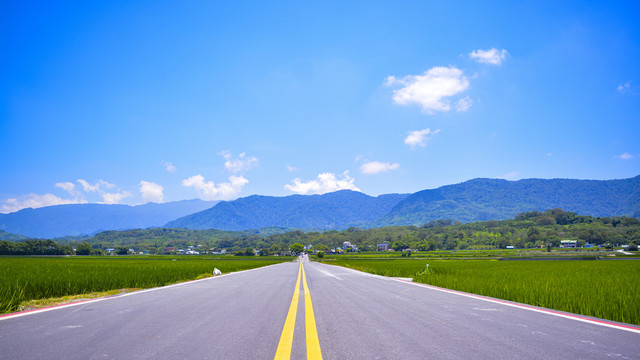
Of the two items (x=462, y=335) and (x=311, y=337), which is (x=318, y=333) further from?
(x=462, y=335)

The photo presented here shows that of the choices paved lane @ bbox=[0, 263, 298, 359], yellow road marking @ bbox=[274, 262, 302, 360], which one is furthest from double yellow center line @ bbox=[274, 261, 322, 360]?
paved lane @ bbox=[0, 263, 298, 359]

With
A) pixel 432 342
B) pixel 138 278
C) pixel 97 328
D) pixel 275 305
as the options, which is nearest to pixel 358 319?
pixel 432 342

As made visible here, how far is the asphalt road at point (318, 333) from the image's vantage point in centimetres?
403

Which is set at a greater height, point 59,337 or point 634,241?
point 59,337

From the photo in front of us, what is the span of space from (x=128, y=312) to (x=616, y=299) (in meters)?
10.9

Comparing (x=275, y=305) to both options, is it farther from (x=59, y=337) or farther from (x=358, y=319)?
(x=59, y=337)

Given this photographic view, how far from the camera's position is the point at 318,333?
510cm

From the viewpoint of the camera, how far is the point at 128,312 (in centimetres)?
684

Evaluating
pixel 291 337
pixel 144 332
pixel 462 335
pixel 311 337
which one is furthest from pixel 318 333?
pixel 144 332

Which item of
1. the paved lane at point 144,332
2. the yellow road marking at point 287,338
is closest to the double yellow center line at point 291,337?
the yellow road marking at point 287,338

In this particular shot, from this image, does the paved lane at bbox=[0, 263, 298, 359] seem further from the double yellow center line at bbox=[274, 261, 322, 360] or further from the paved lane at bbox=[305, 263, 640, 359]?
the paved lane at bbox=[305, 263, 640, 359]

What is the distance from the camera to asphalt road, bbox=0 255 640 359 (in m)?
4.03

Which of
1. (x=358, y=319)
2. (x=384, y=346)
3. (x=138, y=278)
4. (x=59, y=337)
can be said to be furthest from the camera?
(x=138, y=278)

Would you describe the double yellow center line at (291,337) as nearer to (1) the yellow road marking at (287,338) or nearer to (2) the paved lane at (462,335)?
(1) the yellow road marking at (287,338)
